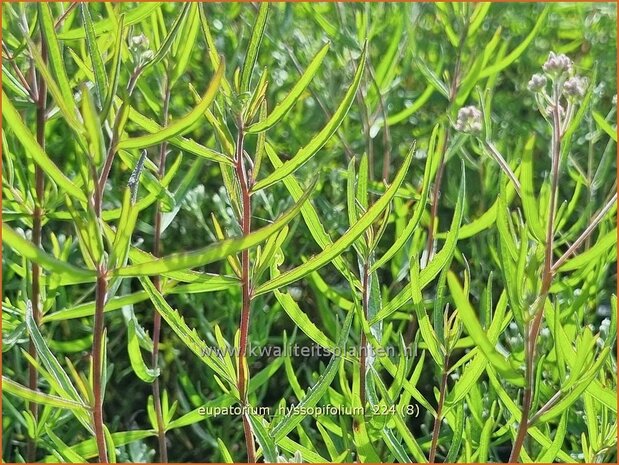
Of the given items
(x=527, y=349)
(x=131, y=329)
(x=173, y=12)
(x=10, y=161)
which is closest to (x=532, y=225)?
(x=527, y=349)

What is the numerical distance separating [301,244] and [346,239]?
1.95ft

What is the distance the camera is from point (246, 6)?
4.02 feet

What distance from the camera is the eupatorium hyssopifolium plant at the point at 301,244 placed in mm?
490

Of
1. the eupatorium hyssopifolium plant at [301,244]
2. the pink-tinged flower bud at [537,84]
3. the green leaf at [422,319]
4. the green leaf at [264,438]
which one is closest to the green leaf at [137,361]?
the eupatorium hyssopifolium plant at [301,244]

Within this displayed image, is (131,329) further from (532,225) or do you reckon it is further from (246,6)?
(246,6)

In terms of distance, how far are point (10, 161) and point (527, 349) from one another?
47 cm

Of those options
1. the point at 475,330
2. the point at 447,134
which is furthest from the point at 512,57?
the point at 475,330

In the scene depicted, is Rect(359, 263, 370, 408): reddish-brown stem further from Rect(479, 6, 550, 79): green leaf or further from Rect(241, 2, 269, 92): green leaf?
Rect(479, 6, 550, 79): green leaf

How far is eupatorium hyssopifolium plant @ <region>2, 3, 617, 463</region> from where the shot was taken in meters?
0.49

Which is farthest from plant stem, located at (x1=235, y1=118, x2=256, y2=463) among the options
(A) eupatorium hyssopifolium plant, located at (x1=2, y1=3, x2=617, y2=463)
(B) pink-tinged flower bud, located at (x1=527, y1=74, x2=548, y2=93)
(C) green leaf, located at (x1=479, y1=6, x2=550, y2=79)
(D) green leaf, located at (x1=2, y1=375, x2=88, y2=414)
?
(C) green leaf, located at (x1=479, y1=6, x2=550, y2=79)

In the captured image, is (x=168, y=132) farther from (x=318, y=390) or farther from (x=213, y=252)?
(x=318, y=390)

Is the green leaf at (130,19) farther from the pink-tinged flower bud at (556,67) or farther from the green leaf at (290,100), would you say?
the pink-tinged flower bud at (556,67)

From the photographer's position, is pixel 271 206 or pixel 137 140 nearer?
pixel 137 140

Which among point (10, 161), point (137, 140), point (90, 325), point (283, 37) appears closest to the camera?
point (137, 140)
